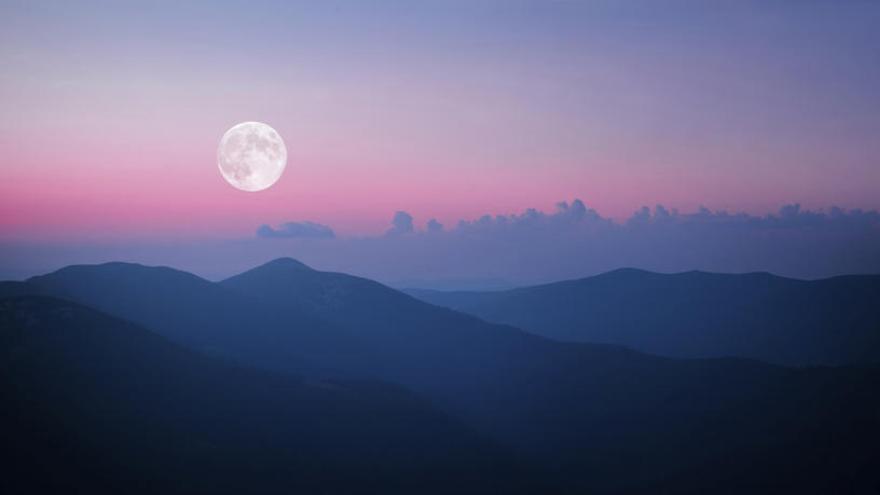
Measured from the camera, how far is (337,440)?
158 m

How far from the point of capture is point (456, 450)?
17012 cm

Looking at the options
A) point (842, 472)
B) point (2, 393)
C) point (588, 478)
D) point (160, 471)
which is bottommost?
point (588, 478)

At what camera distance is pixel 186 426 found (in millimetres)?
143875

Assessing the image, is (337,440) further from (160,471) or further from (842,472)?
(842,472)

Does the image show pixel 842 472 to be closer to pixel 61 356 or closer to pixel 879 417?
pixel 879 417

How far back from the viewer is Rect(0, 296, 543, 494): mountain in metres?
122

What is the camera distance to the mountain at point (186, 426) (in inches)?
4808

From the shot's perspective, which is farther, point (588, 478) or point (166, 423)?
point (588, 478)

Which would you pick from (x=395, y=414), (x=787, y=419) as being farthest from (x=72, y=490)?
(x=787, y=419)

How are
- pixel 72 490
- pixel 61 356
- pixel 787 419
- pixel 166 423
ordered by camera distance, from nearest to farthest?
pixel 72 490 < pixel 166 423 < pixel 61 356 < pixel 787 419

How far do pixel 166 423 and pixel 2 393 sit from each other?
32.6 m

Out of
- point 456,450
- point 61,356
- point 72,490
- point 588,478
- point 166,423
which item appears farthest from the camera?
point 588,478

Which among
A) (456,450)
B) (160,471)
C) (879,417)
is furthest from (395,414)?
(879,417)

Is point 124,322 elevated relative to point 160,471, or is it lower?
elevated
